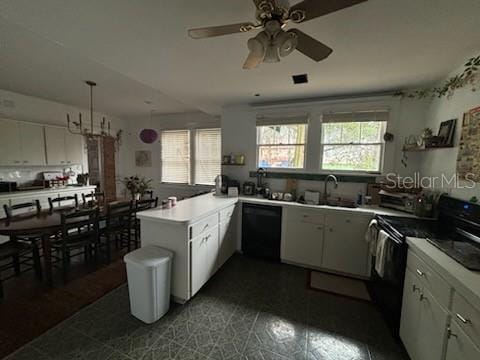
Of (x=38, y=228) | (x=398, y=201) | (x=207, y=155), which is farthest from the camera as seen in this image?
(x=207, y=155)

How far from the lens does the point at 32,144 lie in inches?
148

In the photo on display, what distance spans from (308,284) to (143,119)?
17.4 ft

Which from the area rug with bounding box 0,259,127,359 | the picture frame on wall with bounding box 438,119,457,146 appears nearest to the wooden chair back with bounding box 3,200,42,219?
the area rug with bounding box 0,259,127,359

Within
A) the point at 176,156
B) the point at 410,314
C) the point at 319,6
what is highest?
the point at 319,6

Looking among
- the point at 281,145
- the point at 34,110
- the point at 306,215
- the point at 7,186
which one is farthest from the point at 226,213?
the point at 34,110

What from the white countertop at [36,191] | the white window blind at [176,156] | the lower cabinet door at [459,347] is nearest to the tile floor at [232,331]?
the lower cabinet door at [459,347]

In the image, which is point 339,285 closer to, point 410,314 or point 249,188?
point 410,314

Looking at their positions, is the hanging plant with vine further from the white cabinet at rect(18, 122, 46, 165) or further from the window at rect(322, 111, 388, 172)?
the white cabinet at rect(18, 122, 46, 165)

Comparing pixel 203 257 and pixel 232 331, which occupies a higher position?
pixel 203 257

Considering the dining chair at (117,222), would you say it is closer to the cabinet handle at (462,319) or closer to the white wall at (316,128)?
the white wall at (316,128)

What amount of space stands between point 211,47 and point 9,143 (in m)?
4.04

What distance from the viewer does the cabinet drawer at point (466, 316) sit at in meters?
0.99

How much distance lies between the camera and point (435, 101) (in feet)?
8.38

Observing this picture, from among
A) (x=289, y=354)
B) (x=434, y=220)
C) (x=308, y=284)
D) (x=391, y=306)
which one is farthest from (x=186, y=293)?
(x=434, y=220)
